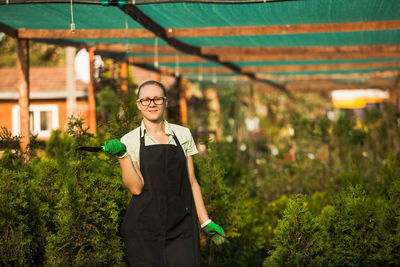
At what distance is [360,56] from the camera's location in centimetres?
931

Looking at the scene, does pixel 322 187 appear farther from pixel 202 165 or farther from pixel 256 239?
pixel 202 165

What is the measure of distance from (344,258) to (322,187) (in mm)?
4198

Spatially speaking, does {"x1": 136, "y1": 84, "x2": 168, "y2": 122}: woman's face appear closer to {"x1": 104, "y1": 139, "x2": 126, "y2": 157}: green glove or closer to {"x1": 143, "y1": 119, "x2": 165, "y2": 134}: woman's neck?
{"x1": 143, "y1": 119, "x2": 165, "y2": 134}: woman's neck

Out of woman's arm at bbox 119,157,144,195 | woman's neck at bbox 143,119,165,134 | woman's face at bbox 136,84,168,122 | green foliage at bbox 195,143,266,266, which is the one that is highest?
woman's face at bbox 136,84,168,122

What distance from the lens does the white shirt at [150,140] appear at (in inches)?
132

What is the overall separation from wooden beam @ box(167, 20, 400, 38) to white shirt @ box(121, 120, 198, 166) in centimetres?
338

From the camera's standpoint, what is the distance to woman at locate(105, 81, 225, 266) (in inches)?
130

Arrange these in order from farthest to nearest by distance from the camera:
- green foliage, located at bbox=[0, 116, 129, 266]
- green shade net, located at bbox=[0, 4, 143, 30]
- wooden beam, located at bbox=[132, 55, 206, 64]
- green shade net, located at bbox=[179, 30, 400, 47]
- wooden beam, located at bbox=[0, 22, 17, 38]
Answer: wooden beam, located at bbox=[132, 55, 206, 64] < green shade net, located at bbox=[179, 30, 400, 47] < wooden beam, located at bbox=[0, 22, 17, 38] < green shade net, located at bbox=[0, 4, 143, 30] < green foliage, located at bbox=[0, 116, 129, 266]

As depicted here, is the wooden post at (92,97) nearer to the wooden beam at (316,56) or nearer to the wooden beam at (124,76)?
the wooden beam at (124,76)

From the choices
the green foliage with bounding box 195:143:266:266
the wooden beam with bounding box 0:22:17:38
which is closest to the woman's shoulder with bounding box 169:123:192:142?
the green foliage with bounding box 195:143:266:266

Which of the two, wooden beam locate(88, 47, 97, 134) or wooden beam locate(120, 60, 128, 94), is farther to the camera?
wooden beam locate(120, 60, 128, 94)

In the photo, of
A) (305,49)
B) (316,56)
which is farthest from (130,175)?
(316,56)

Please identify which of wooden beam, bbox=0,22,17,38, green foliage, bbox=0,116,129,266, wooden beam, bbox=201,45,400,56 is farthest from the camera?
Result: wooden beam, bbox=201,45,400,56

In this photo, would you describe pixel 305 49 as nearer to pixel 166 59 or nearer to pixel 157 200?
pixel 166 59
